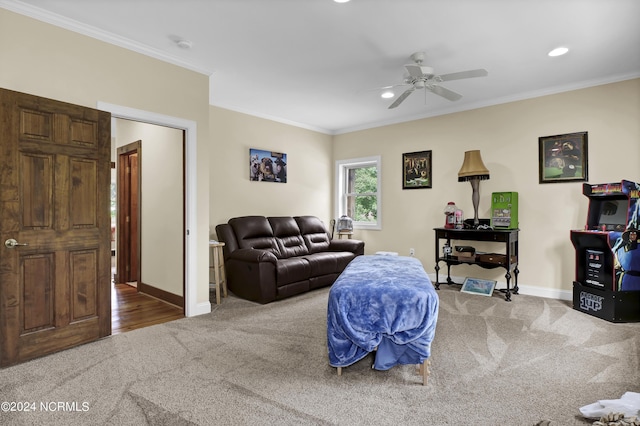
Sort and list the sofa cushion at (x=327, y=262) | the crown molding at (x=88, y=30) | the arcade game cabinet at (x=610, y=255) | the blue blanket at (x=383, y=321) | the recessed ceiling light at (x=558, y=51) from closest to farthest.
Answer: the blue blanket at (x=383, y=321) → the crown molding at (x=88, y=30) → the recessed ceiling light at (x=558, y=51) → the arcade game cabinet at (x=610, y=255) → the sofa cushion at (x=327, y=262)

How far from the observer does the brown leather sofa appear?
4.24 metres

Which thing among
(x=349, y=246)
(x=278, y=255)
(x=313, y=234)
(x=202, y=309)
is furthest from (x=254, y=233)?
(x=349, y=246)

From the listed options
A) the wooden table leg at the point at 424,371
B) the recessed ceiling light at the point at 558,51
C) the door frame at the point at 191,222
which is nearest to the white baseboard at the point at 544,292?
the recessed ceiling light at the point at 558,51

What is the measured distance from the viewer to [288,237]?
5.44m

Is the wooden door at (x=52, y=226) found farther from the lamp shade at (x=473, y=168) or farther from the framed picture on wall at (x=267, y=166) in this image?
the lamp shade at (x=473, y=168)

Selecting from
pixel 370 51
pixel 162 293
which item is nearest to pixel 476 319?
pixel 370 51

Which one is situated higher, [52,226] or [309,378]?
[52,226]

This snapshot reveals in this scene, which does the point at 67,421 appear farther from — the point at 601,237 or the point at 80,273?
the point at 601,237

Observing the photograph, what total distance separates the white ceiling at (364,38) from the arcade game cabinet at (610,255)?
150 cm

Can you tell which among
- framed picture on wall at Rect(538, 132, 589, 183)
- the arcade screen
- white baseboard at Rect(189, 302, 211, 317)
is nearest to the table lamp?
framed picture on wall at Rect(538, 132, 589, 183)

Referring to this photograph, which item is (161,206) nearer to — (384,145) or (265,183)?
(265,183)

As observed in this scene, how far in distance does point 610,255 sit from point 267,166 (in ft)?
15.3

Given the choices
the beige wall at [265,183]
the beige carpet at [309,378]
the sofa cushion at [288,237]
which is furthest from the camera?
the sofa cushion at [288,237]

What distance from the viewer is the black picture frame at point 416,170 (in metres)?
5.59
